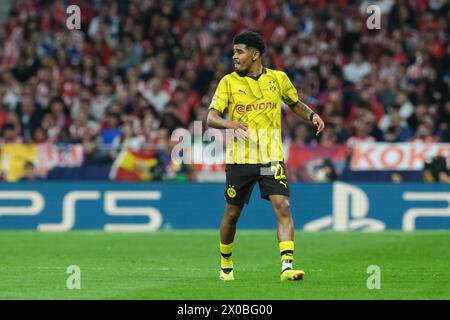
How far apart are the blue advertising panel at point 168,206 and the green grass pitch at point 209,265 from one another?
698mm

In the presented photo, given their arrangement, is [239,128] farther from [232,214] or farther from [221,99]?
[232,214]

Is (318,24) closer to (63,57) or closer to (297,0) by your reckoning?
(297,0)

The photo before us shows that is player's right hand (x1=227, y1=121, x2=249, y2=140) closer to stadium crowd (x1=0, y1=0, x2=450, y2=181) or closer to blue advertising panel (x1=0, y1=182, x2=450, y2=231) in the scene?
blue advertising panel (x1=0, y1=182, x2=450, y2=231)

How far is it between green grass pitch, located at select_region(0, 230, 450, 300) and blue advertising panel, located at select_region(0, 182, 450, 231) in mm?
698

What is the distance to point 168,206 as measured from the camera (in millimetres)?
20703

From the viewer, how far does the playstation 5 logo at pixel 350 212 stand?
20.6m

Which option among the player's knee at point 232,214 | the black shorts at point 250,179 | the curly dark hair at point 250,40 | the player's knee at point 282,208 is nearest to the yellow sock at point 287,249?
the player's knee at point 282,208

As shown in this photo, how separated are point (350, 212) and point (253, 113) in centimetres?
902

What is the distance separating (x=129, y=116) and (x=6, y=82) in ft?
10.9

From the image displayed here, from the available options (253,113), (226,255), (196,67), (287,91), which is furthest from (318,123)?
(196,67)

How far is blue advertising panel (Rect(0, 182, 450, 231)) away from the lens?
20.6m
